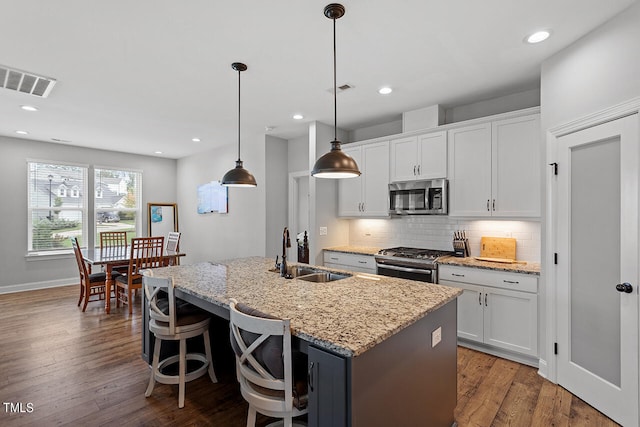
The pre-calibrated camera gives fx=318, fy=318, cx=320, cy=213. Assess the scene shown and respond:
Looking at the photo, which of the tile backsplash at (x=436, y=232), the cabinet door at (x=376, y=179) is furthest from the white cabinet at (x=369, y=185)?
the tile backsplash at (x=436, y=232)

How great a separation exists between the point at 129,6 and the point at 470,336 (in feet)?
13.0

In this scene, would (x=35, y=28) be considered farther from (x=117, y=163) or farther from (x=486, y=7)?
(x=117, y=163)

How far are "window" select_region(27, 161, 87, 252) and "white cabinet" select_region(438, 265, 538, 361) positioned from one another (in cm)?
668

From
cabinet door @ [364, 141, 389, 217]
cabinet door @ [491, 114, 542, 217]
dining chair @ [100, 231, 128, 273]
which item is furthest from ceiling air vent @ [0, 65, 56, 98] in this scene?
cabinet door @ [491, 114, 542, 217]

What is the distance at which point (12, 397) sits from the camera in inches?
96.3

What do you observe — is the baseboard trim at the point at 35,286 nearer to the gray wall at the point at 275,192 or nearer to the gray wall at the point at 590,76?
the gray wall at the point at 275,192

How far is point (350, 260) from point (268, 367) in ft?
9.29

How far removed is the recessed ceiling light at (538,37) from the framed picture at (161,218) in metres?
7.22

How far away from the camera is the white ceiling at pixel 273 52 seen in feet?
6.79

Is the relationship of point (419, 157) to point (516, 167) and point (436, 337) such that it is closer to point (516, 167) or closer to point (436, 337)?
point (516, 167)

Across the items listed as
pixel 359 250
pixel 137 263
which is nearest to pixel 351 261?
pixel 359 250

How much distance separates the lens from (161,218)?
24.0 ft

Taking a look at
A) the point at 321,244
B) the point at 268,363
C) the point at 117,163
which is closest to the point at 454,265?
the point at 321,244

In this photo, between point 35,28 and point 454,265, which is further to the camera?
point 454,265
